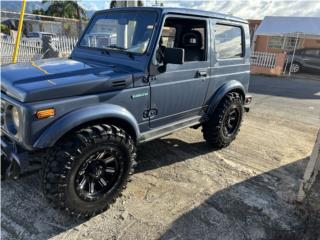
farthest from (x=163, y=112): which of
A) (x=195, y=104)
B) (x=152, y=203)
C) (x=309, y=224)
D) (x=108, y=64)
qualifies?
(x=309, y=224)

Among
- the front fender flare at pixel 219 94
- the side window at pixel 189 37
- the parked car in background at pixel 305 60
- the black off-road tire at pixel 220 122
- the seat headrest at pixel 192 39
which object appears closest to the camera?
the side window at pixel 189 37

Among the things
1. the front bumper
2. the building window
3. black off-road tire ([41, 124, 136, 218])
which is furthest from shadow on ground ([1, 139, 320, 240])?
the building window

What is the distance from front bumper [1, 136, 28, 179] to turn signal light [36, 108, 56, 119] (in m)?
0.47

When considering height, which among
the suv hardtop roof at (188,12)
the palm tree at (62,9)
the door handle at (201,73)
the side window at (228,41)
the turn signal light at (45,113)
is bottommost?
the turn signal light at (45,113)

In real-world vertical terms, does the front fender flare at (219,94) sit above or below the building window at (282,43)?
below

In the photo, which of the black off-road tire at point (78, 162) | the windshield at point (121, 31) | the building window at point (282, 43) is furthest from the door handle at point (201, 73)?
the building window at point (282, 43)

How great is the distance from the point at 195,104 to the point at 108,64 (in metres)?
1.32

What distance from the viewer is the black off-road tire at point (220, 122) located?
4285mm

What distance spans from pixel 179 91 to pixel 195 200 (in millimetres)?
1332

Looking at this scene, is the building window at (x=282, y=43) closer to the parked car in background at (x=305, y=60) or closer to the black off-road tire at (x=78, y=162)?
the parked car in background at (x=305, y=60)

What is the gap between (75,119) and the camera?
249 centimetres

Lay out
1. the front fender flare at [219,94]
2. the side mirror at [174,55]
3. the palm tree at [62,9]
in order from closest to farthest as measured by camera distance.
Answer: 1. the side mirror at [174,55]
2. the front fender flare at [219,94]
3. the palm tree at [62,9]

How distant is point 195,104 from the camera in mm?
3918

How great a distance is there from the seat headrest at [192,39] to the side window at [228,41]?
9.7 inches
